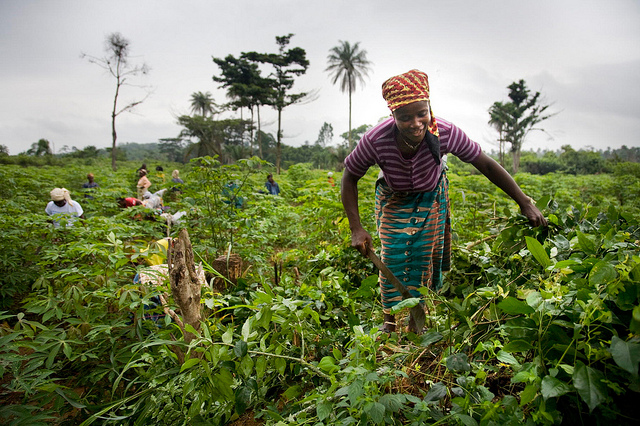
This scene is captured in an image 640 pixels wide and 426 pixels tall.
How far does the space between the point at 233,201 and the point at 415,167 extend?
1.76 meters

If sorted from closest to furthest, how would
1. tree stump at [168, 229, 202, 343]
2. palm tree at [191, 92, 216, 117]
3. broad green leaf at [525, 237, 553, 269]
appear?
broad green leaf at [525, 237, 553, 269], tree stump at [168, 229, 202, 343], palm tree at [191, 92, 216, 117]

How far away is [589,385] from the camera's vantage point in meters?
0.69

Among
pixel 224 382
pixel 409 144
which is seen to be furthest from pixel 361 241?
pixel 224 382

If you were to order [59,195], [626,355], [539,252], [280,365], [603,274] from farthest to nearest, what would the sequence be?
[59,195]
[280,365]
[539,252]
[603,274]
[626,355]

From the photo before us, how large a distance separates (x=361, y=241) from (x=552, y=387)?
1.22 m

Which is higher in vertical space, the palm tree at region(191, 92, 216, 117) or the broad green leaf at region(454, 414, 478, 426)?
the palm tree at region(191, 92, 216, 117)

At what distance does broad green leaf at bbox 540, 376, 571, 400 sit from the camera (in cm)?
70

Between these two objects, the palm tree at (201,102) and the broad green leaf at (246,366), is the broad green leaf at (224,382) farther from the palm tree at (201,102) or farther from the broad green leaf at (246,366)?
the palm tree at (201,102)

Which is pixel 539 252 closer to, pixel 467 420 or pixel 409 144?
pixel 467 420

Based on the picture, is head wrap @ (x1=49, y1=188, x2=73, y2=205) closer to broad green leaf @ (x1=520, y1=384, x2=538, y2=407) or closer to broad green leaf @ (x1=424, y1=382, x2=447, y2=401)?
broad green leaf @ (x1=424, y1=382, x2=447, y2=401)

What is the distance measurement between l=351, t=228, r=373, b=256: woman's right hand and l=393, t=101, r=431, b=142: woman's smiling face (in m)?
0.59

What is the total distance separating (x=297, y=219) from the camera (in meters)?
5.20

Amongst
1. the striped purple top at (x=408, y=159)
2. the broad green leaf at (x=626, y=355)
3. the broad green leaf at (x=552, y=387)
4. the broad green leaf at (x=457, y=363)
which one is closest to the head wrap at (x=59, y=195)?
the striped purple top at (x=408, y=159)

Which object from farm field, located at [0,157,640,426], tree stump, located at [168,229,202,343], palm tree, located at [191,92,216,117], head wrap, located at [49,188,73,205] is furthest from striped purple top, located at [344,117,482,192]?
palm tree, located at [191,92,216,117]
